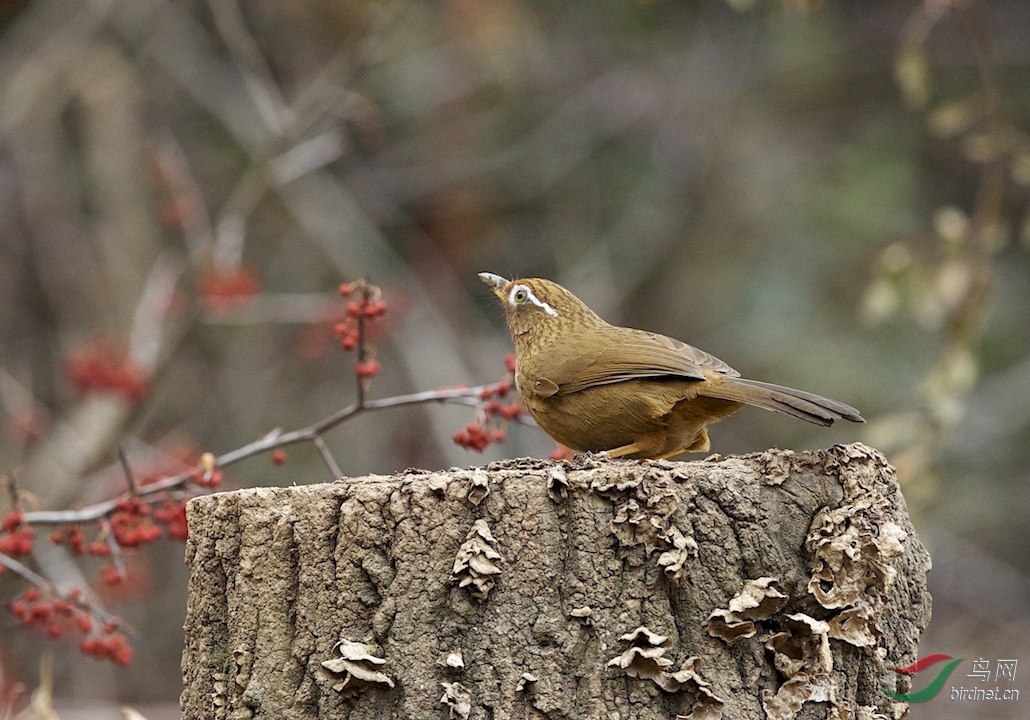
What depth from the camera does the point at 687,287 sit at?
35.7 ft

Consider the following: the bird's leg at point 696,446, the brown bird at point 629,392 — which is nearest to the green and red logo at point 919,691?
the brown bird at point 629,392

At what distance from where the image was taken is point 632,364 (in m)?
3.72

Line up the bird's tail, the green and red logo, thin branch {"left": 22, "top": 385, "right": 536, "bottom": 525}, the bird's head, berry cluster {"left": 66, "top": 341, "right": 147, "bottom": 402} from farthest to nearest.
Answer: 1. berry cluster {"left": 66, "top": 341, "right": 147, "bottom": 402}
2. the bird's head
3. thin branch {"left": 22, "top": 385, "right": 536, "bottom": 525}
4. the bird's tail
5. the green and red logo

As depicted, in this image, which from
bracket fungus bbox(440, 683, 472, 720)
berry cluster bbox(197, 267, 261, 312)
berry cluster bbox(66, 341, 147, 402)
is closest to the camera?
bracket fungus bbox(440, 683, 472, 720)

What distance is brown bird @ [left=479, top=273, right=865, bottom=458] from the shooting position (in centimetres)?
362

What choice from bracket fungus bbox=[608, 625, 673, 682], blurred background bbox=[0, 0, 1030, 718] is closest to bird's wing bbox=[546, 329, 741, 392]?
bracket fungus bbox=[608, 625, 673, 682]

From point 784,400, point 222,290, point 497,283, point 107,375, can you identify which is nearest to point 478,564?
point 784,400

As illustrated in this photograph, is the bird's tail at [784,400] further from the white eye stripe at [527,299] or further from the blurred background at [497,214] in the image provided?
the blurred background at [497,214]

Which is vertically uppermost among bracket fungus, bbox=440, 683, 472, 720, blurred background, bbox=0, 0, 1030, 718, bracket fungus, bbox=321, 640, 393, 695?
blurred background, bbox=0, 0, 1030, 718

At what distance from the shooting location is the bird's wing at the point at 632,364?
366 centimetres

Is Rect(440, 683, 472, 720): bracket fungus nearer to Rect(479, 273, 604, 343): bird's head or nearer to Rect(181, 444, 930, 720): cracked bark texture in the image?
Rect(181, 444, 930, 720): cracked bark texture

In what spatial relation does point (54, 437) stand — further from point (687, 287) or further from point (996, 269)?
point (996, 269)

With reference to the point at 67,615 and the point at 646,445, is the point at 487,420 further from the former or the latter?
the point at 67,615

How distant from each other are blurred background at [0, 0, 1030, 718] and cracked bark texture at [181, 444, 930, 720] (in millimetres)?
4892
